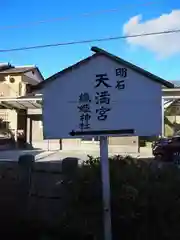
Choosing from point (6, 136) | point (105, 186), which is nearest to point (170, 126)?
point (6, 136)

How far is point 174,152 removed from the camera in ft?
72.5

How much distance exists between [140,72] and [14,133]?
30615 mm

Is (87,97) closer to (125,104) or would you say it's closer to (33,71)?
(125,104)

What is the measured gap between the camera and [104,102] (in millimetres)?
5105

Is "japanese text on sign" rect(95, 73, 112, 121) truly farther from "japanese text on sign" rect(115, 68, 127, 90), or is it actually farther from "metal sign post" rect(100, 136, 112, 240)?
"metal sign post" rect(100, 136, 112, 240)

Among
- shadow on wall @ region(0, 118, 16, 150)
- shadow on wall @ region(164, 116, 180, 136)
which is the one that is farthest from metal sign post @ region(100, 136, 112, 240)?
shadow on wall @ region(0, 118, 16, 150)

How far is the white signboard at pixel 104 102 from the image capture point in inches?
199

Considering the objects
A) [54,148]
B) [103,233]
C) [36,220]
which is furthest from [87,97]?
[54,148]

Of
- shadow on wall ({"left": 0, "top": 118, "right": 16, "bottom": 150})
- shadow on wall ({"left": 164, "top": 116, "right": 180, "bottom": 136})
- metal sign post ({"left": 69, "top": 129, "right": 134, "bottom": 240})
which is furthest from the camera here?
shadow on wall ({"left": 0, "top": 118, "right": 16, "bottom": 150})

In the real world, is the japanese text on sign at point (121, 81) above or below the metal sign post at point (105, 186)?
above

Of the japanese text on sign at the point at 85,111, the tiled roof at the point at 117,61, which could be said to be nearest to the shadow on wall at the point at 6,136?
Answer: the tiled roof at the point at 117,61

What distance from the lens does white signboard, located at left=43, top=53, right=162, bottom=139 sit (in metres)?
5.04

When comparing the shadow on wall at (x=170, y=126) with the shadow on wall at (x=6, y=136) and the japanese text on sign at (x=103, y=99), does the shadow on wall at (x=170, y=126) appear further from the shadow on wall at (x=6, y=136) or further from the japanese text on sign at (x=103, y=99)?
the japanese text on sign at (x=103, y=99)

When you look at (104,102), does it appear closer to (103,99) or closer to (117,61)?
(103,99)
